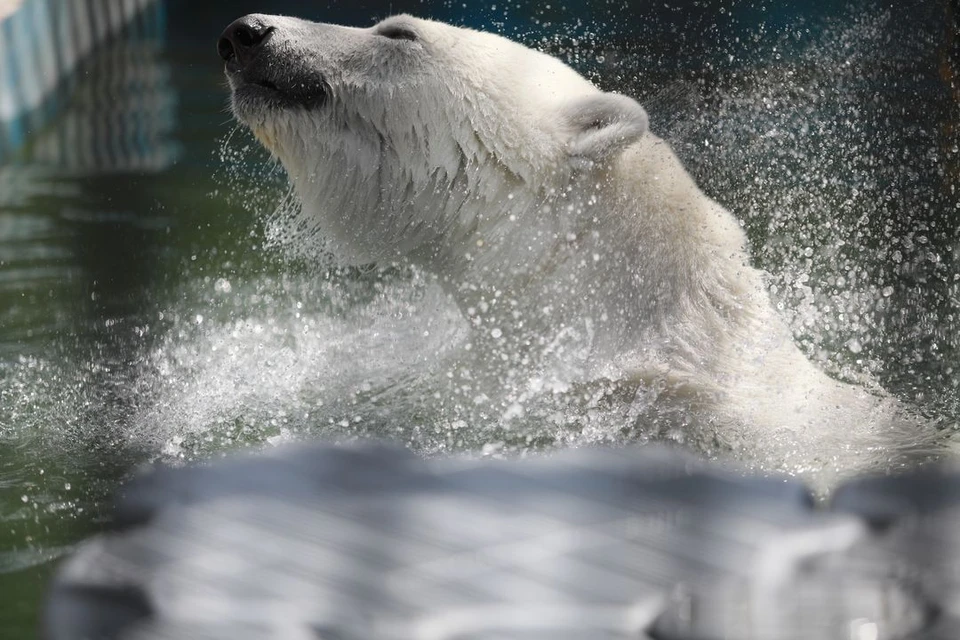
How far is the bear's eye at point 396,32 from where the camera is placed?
204cm

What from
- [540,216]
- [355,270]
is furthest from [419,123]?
[355,270]

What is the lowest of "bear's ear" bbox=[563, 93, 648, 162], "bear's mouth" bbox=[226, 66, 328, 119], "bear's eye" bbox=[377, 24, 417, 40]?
"bear's ear" bbox=[563, 93, 648, 162]

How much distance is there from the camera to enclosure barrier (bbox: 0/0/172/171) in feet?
8.79

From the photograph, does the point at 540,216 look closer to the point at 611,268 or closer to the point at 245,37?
the point at 611,268

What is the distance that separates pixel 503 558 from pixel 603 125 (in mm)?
1172

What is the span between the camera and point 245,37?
1977 millimetres

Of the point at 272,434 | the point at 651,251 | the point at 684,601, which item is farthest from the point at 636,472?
the point at 272,434

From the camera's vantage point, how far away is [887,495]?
38.3 inches

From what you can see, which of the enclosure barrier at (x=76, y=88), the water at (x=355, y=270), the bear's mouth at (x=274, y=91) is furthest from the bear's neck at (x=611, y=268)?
the enclosure barrier at (x=76, y=88)

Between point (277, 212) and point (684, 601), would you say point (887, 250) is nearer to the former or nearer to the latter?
point (277, 212)

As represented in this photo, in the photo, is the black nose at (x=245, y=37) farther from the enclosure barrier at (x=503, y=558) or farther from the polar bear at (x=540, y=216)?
the enclosure barrier at (x=503, y=558)

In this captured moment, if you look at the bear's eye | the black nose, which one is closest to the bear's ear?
the bear's eye

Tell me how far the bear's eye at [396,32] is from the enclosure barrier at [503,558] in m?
1.24

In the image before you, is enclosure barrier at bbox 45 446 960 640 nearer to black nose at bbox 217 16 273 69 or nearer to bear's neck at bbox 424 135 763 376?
bear's neck at bbox 424 135 763 376
